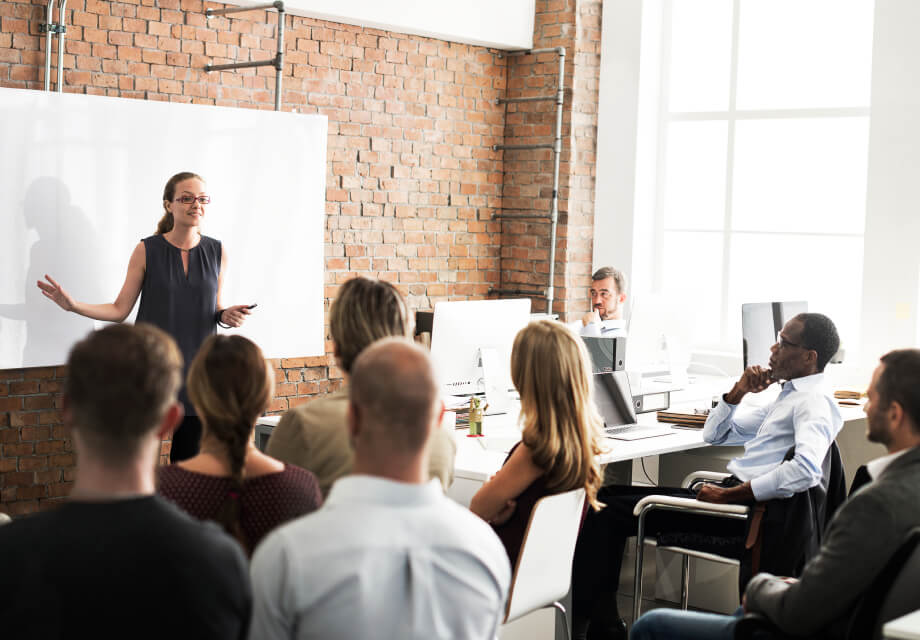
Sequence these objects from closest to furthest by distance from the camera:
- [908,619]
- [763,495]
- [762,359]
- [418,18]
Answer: [908,619], [763,495], [762,359], [418,18]

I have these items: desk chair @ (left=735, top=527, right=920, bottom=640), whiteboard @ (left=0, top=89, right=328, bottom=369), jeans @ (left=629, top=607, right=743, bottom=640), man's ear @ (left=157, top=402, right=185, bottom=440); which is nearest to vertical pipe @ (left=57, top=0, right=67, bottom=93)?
whiteboard @ (left=0, top=89, right=328, bottom=369)

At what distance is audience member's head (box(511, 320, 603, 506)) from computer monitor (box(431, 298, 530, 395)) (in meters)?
1.23

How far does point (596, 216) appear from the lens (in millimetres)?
7590

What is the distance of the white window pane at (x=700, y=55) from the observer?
24.5 feet

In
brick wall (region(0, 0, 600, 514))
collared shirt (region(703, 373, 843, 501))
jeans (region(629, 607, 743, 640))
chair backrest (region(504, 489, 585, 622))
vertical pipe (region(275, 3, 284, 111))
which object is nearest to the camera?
jeans (region(629, 607, 743, 640))

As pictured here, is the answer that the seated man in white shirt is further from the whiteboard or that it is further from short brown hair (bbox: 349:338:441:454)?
the whiteboard

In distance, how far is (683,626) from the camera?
2.73 metres

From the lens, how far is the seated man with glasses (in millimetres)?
3492

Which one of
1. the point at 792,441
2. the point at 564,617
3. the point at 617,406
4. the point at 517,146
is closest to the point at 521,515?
the point at 564,617

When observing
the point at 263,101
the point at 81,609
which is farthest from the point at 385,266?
the point at 81,609

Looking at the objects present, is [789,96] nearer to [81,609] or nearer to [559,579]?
[559,579]

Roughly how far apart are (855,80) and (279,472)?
6.01 meters

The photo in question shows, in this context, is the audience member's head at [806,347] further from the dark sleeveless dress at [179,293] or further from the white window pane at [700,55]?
the white window pane at [700,55]

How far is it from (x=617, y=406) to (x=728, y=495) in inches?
38.0
